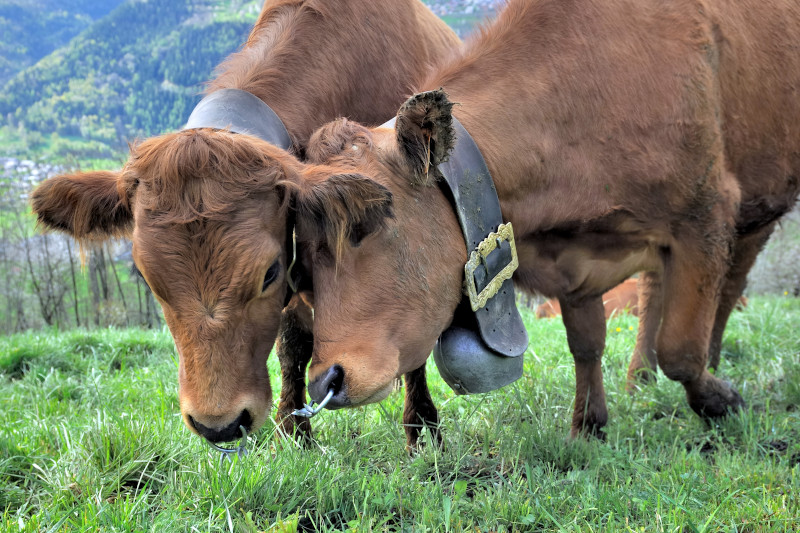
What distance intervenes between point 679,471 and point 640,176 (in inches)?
50.5

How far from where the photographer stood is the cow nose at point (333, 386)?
91.4 inches

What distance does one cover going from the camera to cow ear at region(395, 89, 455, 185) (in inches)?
92.4

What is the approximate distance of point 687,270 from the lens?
127 inches

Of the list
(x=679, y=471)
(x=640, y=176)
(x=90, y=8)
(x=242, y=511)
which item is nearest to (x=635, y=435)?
(x=679, y=471)

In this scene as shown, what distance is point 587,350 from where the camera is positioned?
377 centimetres

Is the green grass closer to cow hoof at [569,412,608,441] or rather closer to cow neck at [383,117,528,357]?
cow hoof at [569,412,608,441]

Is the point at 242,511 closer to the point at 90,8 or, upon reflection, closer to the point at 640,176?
the point at 640,176

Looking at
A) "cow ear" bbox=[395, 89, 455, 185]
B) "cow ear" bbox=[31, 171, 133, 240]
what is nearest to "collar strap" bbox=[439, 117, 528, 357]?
"cow ear" bbox=[395, 89, 455, 185]

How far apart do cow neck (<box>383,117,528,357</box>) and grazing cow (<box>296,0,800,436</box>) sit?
0.06m

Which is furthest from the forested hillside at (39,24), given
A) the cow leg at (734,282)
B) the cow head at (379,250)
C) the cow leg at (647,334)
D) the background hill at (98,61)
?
the cow head at (379,250)

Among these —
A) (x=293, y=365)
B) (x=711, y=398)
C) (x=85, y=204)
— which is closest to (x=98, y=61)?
(x=293, y=365)

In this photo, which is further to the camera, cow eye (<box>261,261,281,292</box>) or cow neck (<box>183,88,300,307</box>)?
cow neck (<box>183,88,300,307</box>)

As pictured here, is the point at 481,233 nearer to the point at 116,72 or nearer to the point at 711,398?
the point at 711,398

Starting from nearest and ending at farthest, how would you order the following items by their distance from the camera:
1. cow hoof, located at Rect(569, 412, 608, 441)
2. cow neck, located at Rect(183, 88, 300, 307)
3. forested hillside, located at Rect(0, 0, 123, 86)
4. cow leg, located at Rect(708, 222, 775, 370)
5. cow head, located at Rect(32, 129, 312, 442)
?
cow head, located at Rect(32, 129, 312, 442), cow neck, located at Rect(183, 88, 300, 307), cow hoof, located at Rect(569, 412, 608, 441), cow leg, located at Rect(708, 222, 775, 370), forested hillside, located at Rect(0, 0, 123, 86)
